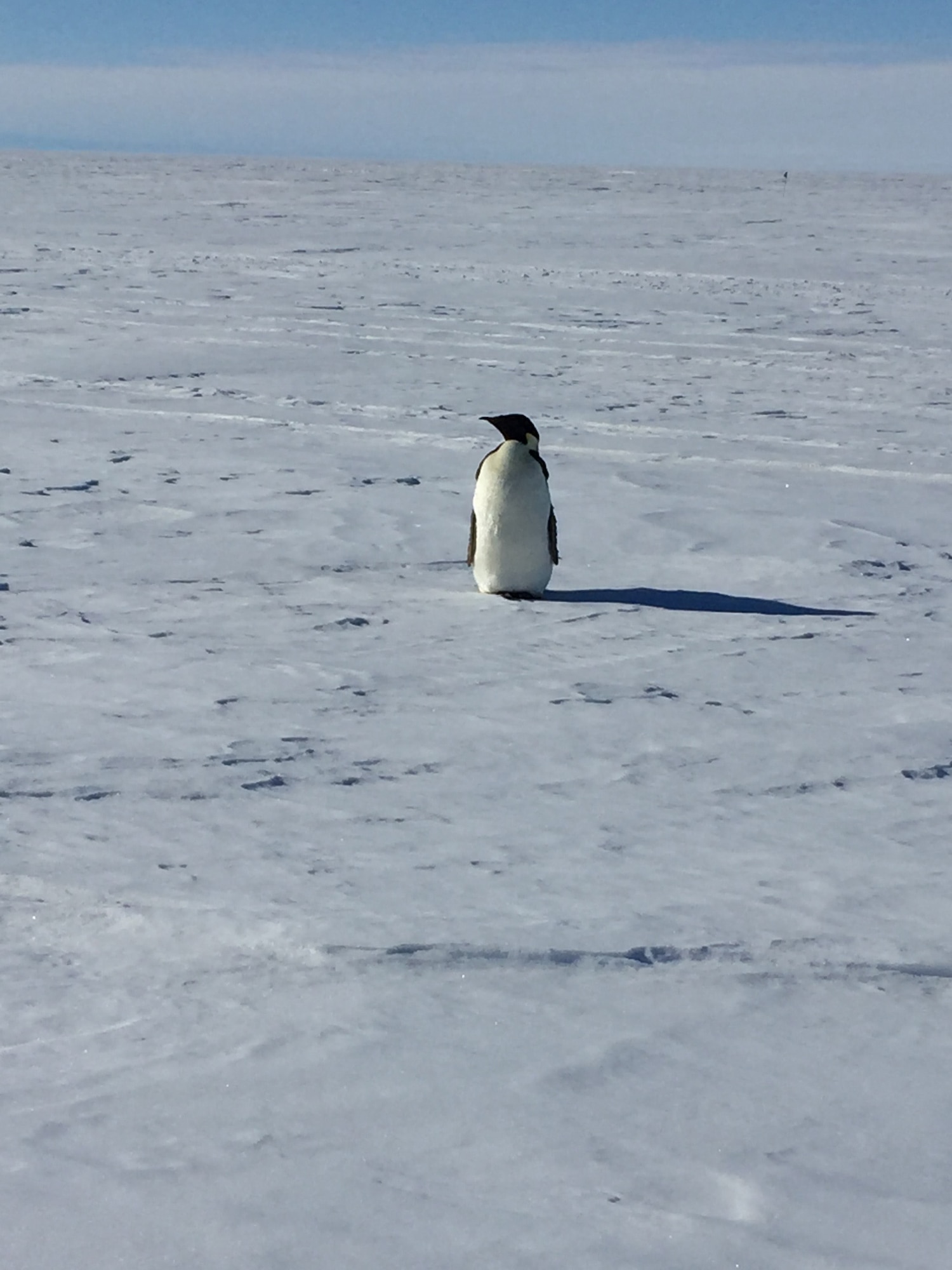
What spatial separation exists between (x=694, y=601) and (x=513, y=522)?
1.82 feet

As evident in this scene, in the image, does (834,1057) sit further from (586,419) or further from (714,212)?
(714,212)

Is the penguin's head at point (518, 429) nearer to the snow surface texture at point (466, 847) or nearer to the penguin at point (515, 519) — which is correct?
the penguin at point (515, 519)

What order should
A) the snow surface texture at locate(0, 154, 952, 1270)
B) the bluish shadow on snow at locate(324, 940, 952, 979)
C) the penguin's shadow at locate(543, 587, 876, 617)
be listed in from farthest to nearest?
the penguin's shadow at locate(543, 587, 876, 617) → the bluish shadow on snow at locate(324, 940, 952, 979) → the snow surface texture at locate(0, 154, 952, 1270)

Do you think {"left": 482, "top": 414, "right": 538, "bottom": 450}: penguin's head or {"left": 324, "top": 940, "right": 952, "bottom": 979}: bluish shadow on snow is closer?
{"left": 324, "top": 940, "right": 952, "bottom": 979}: bluish shadow on snow

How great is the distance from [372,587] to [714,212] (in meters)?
20.8

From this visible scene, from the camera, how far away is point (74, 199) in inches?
956

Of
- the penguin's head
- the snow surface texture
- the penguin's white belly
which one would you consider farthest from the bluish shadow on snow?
the penguin's head

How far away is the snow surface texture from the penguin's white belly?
124 mm

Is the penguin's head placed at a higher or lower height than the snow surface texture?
higher

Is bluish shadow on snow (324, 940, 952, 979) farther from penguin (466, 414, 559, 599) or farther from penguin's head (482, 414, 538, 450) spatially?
penguin's head (482, 414, 538, 450)

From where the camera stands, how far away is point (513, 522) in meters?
4.50

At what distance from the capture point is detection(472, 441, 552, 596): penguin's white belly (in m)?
4.51

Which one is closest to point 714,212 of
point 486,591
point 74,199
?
point 74,199

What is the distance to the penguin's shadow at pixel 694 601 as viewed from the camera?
4473 millimetres
